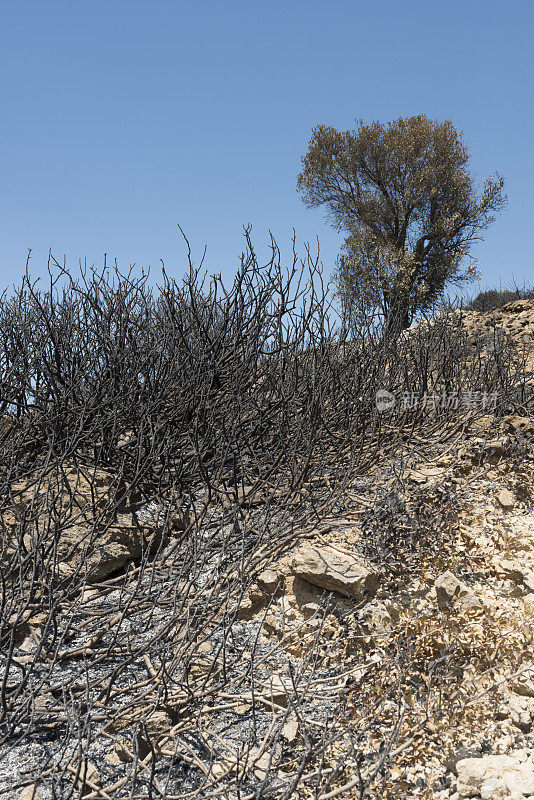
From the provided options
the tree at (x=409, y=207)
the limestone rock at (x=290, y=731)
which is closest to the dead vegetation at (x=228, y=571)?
the limestone rock at (x=290, y=731)

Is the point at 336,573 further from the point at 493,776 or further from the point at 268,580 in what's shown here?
the point at 493,776

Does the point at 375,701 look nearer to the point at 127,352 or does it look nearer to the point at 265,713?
the point at 265,713

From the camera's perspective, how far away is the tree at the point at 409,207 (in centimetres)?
1809

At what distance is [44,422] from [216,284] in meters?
2.00

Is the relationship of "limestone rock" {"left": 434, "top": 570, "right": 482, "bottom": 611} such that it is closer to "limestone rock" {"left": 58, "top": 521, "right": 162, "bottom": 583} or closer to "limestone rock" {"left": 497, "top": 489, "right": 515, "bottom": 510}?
"limestone rock" {"left": 497, "top": 489, "right": 515, "bottom": 510}

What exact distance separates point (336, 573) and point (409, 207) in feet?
56.6

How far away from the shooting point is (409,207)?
18641 millimetres

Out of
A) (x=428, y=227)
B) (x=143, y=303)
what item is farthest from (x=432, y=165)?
(x=143, y=303)

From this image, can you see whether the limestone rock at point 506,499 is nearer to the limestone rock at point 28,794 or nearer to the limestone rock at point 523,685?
the limestone rock at point 523,685
